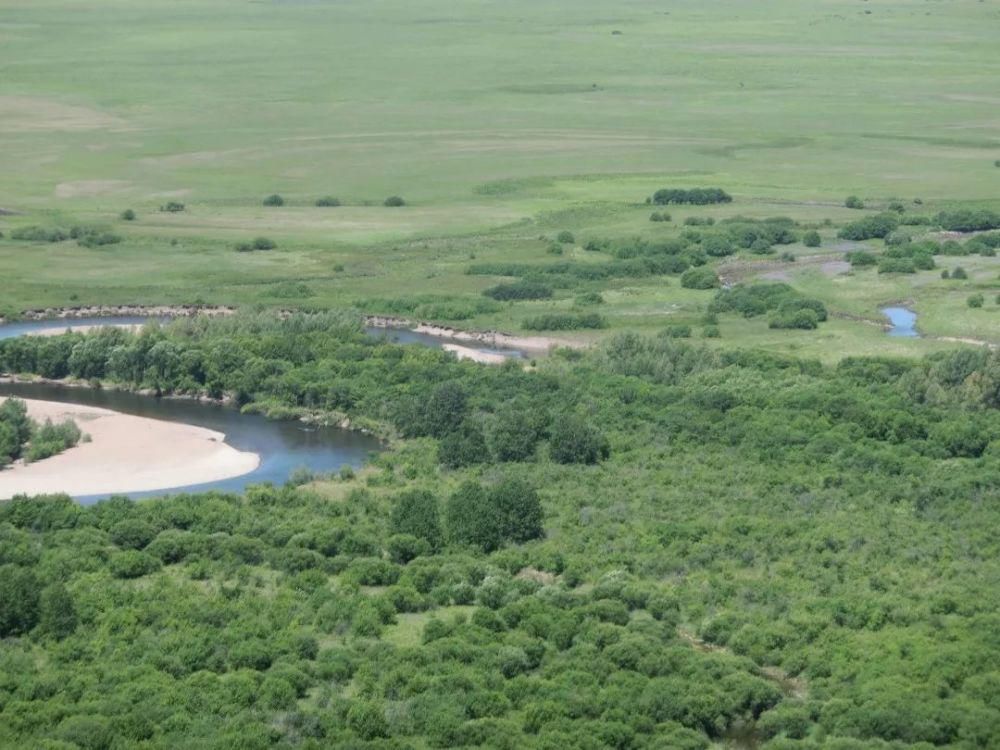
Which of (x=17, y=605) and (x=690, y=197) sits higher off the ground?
(x=17, y=605)

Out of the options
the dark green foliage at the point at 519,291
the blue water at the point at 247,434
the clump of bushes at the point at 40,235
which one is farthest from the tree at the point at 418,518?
the clump of bushes at the point at 40,235

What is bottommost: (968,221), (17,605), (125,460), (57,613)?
(968,221)

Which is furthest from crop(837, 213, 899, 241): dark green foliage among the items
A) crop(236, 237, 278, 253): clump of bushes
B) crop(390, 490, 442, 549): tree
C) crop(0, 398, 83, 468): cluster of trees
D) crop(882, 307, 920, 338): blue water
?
crop(390, 490, 442, 549): tree

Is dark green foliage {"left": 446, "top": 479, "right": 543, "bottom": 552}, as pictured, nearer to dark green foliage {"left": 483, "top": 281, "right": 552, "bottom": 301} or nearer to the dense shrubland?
the dense shrubland

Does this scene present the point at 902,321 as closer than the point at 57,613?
No

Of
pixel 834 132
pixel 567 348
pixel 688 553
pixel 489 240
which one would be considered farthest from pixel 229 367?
pixel 834 132

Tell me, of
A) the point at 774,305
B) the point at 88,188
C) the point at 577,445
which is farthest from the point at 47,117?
the point at 577,445

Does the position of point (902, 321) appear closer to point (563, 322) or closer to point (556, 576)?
point (563, 322)
